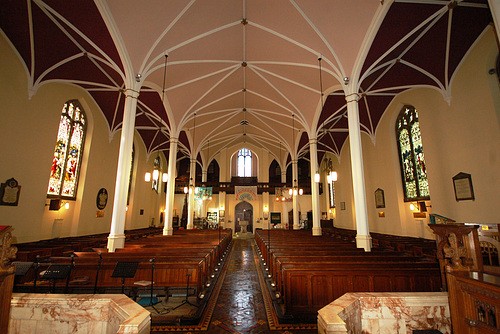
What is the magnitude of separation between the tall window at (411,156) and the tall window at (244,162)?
44.1 ft

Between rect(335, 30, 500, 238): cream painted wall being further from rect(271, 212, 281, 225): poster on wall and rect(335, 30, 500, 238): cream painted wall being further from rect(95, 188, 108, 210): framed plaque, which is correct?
rect(95, 188, 108, 210): framed plaque

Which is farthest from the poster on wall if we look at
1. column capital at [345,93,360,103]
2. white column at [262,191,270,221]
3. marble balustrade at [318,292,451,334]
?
marble balustrade at [318,292,451,334]

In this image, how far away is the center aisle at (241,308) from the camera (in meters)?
3.81

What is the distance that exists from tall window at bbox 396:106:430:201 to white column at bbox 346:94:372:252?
4808 mm

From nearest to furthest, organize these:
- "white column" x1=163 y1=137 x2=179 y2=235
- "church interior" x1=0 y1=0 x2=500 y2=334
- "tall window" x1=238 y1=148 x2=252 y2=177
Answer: "church interior" x1=0 y1=0 x2=500 y2=334
"white column" x1=163 y1=137 x2=179 y2=235
"tall window" x1=238 y1=148 x2=252 y2=177

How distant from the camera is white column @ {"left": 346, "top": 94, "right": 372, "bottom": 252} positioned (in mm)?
6793

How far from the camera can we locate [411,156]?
35.6 feet

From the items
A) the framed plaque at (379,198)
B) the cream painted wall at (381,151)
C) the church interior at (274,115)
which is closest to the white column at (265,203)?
the church interior at (274,115)

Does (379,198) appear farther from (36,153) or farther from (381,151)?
(36,153)

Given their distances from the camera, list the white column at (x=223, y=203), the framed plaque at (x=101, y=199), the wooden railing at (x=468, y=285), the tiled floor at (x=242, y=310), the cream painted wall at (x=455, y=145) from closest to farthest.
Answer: the wooden railing at (x=468, y=285), the tiled floor at (x=242, y=310), the cream painted wall at (x=455, y=145), the framed plaque at (x=101, y=199), the white column at (x=223, y=203)

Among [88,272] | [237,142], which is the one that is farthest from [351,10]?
[237,142]

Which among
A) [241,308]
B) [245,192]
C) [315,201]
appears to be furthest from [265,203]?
[241,308]

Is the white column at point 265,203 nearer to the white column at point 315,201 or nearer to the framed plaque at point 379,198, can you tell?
the white column at point 315,201

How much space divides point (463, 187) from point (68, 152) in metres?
15.5
